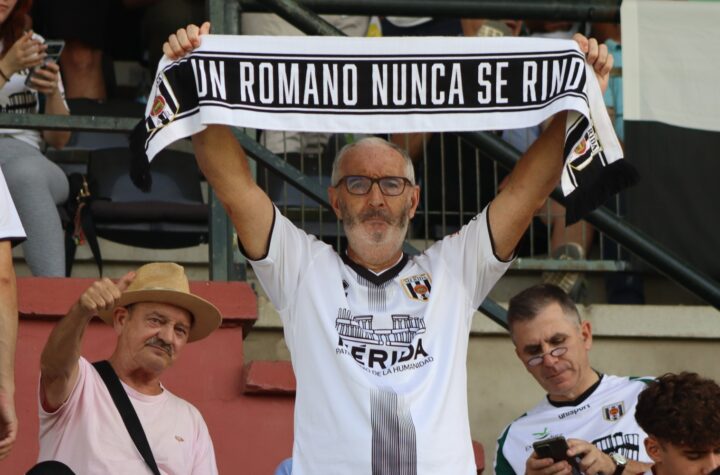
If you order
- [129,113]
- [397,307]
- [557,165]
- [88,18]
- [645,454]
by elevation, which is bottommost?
[645,454]

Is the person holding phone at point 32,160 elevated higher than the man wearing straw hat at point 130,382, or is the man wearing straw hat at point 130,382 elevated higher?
the person holding phone at point 32,160

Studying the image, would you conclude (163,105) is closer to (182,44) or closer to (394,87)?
(182,44)

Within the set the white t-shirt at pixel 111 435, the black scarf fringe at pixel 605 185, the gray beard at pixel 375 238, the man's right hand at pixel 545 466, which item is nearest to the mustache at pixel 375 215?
the gray beard at pixel 375 238

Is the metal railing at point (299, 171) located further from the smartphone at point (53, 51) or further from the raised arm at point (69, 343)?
the raised arm at point (69, 343)

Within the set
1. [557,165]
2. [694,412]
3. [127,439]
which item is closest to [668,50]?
[557,165]

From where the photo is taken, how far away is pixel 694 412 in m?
5.39

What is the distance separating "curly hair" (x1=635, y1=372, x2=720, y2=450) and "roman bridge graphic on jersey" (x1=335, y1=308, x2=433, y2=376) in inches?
30.3

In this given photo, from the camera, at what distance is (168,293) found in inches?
249

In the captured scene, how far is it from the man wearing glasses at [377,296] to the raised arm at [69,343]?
520 millimetres

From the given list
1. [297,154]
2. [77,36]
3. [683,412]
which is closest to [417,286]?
[683,412]

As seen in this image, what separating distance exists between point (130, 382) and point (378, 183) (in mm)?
1287

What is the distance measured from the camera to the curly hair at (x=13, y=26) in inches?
290

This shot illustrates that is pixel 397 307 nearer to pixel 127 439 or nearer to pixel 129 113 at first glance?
pixel 127 439

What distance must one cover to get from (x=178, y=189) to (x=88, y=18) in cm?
119
